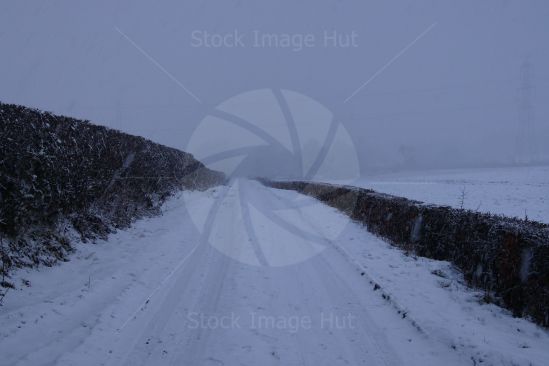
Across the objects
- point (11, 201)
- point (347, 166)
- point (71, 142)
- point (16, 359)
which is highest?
point (347, 166)

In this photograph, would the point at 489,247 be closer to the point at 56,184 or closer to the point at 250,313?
the point at 250,313

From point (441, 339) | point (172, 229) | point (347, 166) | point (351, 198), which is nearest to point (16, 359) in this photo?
point (441, 339)

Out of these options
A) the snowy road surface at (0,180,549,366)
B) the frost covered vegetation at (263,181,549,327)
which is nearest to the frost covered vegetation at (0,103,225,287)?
the snowy road surface at (0,180,549,366)

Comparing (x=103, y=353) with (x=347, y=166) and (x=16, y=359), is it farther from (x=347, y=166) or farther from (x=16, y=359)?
(x=347, y=166)

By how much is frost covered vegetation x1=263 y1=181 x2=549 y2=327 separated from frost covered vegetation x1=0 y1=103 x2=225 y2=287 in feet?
25.0

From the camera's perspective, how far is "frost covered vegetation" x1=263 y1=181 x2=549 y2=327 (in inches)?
206

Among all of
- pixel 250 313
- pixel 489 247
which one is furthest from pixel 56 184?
pixel 489 247

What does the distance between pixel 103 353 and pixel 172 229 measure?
738 centimetres

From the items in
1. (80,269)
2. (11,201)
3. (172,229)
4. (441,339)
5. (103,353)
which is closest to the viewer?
(103,353)

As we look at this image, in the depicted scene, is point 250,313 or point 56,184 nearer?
point 250,313

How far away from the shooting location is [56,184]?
715 centimetres

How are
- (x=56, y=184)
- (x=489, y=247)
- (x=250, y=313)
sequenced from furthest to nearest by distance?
(x=56, y=184) < (x=489, y=247) < (x=250, y=313)

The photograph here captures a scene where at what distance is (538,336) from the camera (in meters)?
4.89

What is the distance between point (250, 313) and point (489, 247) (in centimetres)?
430
